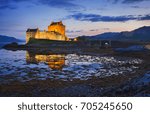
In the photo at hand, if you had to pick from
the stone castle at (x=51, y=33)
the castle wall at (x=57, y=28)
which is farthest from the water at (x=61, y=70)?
the castle wall at (x=57, y=28)

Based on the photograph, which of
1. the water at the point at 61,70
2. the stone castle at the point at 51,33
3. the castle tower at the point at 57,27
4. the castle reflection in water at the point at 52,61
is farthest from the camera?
the castle tower at the point at 57,27

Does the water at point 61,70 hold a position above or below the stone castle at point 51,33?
below

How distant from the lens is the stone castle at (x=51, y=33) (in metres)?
111

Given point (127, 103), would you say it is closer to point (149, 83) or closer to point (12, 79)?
point (149, 83)

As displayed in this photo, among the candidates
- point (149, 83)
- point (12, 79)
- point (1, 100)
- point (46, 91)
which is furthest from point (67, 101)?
point (12, 79)

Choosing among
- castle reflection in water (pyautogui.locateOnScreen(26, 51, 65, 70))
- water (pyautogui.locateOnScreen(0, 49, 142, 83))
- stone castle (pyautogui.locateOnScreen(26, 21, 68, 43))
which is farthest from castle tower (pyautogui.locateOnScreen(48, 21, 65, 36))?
water (pyautogui.locateOnScreen(0, 49, 142, 83))

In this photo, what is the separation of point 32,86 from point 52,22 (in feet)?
360

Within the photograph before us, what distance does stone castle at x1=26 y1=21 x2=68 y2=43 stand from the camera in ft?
366

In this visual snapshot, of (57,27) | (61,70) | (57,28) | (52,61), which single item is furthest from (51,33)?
(61,70)

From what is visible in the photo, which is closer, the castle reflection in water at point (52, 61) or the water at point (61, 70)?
the water at point (61, 70)

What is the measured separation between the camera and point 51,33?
117m

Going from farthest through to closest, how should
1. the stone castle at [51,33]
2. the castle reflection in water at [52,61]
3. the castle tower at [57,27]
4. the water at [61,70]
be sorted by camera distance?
the castle tower at [57,27] < the stone castle at [51,33] < the castle reflection in water at [52,61] < the water at [61,70]

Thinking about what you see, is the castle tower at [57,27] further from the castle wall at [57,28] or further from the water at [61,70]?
the water at [61,70]

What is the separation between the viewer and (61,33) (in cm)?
12388
